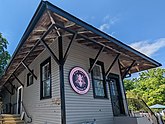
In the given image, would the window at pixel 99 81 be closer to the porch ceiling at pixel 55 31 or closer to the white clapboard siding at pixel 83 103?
the white clapboard siding at pixel 83 103

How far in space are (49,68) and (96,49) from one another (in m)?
2.26

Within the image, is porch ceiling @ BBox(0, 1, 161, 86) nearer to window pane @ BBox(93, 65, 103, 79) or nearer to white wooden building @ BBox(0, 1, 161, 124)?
white wooden building @ BBox(0, 1, 161, 124)

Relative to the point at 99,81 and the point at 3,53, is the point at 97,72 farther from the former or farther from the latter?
the point at 3,53

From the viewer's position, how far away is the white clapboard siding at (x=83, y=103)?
4968 mm

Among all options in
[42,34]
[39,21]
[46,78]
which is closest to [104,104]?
[46,78]

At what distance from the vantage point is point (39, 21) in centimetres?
395

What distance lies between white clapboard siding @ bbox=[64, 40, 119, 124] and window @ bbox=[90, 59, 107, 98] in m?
0.27

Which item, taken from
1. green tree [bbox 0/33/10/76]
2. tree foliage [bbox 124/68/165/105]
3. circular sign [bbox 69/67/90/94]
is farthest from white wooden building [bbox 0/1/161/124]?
tree foliage [bbox 124/68/165/105]

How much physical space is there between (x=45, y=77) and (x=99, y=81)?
7.43 ft

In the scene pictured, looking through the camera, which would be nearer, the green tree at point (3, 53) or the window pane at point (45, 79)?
the window pane at point (45, 79)

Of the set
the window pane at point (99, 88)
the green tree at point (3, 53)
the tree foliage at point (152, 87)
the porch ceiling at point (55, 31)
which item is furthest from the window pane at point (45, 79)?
the tree foliage at point (152, 87)

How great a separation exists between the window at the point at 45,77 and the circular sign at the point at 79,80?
3.77 ft

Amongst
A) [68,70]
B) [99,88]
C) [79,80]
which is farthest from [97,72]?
[68,70]

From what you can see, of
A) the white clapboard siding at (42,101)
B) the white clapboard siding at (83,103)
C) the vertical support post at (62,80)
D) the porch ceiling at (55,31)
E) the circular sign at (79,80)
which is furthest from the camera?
the circular sign at (79,80)
